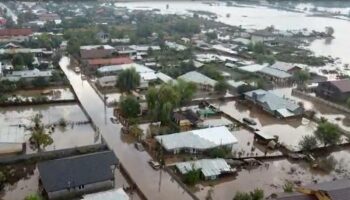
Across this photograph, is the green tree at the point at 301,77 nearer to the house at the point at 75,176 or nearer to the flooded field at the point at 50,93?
→ the flooded field at the point at 50,93

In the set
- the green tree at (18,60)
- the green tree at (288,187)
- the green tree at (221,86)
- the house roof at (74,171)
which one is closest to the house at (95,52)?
the green tree at (18,60)

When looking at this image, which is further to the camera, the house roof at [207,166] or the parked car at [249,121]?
the parked car at [249,121]

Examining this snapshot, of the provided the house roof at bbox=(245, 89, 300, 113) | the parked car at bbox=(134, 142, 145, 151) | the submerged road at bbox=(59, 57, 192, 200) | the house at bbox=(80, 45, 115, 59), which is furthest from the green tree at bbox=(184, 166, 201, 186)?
the house at bbox=(80, 45, 115, 59)

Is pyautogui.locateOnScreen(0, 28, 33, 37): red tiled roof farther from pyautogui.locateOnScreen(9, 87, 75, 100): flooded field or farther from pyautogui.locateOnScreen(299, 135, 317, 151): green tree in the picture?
pyautogui.locateOnScreen(299, 135, 317, 151): green tree

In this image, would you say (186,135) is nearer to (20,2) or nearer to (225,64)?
(225,64)

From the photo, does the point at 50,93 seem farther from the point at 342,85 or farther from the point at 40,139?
the point at 342,85

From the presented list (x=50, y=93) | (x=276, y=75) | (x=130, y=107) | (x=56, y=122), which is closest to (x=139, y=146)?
(x=130, y=107)
